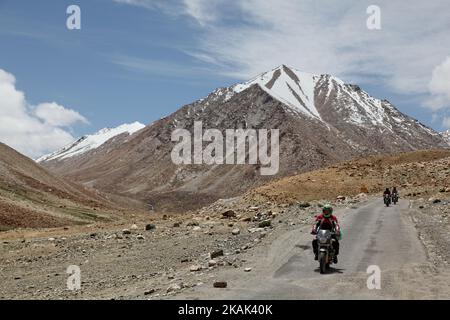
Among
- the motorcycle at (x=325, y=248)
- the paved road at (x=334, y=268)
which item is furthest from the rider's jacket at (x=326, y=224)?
the paved road at (x=334, y=268)

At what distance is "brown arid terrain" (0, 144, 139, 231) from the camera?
5812 centimetres

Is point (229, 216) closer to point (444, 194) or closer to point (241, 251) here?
point (241, 251)

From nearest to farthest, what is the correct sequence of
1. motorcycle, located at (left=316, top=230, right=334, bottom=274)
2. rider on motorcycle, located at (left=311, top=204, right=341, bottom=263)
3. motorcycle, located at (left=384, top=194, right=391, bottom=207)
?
motorcycle, located at (left=316, top=230, right=334, bottom=274) < rider on motorcycle, located at (left=311, top=204, right=341, bottom=263) < motorcycle, located at (left=384, top=194, right=391, bottom=207)

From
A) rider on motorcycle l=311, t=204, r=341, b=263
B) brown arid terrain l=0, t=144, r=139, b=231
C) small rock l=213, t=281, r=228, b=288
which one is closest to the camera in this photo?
small rock l=213, t=281, r=228, b=288

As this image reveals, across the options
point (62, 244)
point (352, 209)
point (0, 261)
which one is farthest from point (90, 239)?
point (352, 209)

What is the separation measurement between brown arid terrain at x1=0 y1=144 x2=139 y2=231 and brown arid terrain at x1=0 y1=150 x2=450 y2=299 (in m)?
14.8

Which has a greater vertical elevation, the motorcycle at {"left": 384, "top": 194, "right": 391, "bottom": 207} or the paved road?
the motorcycle at {"left": 384, "top": 194, "right": 391, "bottom": 207}

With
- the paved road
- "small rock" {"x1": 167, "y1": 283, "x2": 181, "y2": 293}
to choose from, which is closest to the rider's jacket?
the paved road

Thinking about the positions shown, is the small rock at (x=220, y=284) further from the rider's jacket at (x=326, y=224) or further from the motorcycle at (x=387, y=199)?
the motorcycle at (x=387, y=199)

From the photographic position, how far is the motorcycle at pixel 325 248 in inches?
674

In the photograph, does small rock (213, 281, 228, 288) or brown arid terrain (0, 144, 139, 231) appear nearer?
small rock (213, 281, 228, 288)

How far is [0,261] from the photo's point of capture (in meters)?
29.9

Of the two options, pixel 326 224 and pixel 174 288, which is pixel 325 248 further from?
pixel 174 288

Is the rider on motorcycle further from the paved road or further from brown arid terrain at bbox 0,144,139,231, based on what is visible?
brown arid terrain at bbox 0,144,139,231
